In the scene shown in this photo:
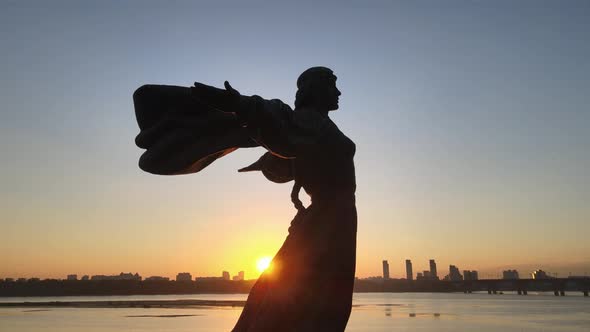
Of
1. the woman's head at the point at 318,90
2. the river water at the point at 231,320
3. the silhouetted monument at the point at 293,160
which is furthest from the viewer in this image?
the river water at the point at 231,320

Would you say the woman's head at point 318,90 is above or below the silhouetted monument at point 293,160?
above

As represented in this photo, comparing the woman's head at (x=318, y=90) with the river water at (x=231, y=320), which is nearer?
the woman's head at (x=318, y=90)

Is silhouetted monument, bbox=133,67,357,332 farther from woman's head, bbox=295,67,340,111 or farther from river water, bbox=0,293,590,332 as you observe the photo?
river water, bbox=0,293,590,332

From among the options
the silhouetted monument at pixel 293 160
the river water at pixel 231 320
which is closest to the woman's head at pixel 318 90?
the silhouetted monument at pixel 293 160

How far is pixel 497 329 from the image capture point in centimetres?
2275

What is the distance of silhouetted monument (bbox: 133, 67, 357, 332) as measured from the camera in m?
4.33

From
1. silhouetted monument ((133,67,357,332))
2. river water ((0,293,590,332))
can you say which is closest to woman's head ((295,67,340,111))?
silhouetted monument ((133,67,357,332))

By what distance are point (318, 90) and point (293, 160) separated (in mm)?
707

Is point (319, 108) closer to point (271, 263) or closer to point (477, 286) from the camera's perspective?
point (271, 263)

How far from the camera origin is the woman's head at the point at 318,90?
5.05 metres

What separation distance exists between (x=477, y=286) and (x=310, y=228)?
429ft

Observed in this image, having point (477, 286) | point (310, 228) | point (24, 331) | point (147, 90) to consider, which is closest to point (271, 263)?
point (310, 228)

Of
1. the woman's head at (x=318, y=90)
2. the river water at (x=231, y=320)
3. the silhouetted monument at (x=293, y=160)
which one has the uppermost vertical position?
the woman's head at (x=318, y=90)

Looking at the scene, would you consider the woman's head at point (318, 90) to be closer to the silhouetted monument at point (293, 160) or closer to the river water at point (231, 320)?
the silhouetted monument at point (293, 160)
